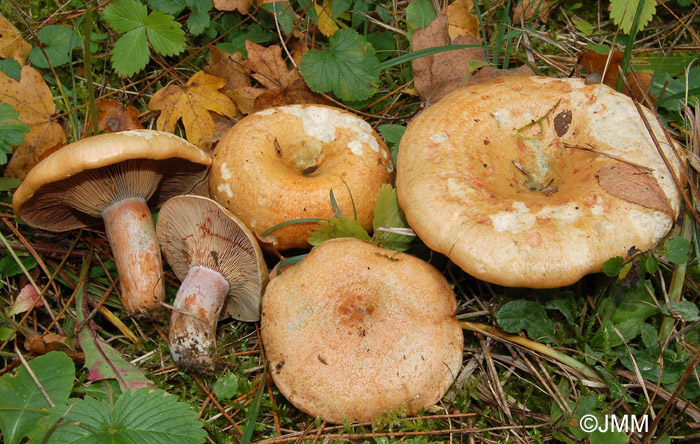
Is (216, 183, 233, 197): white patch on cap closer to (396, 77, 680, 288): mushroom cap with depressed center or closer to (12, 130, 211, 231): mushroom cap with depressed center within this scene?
(12, 130, 211, 231): mushroom cap with depressed center

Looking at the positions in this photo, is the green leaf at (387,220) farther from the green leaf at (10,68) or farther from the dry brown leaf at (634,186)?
the green leaf at (10,68)

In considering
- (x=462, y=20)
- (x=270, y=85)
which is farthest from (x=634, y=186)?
(x=270, y=85)

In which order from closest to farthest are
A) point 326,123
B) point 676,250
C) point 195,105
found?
1. point 676,250
2. point 326,123
3. point 195,105

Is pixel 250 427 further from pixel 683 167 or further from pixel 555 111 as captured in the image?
pixel 683 167

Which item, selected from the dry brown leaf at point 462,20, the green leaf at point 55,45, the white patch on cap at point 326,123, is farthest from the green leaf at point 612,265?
the green leaf at point 55,45

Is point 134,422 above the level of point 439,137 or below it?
below

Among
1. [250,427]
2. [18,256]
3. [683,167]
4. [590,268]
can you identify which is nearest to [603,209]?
[590,268]

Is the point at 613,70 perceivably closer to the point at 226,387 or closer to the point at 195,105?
the point at 195,105
